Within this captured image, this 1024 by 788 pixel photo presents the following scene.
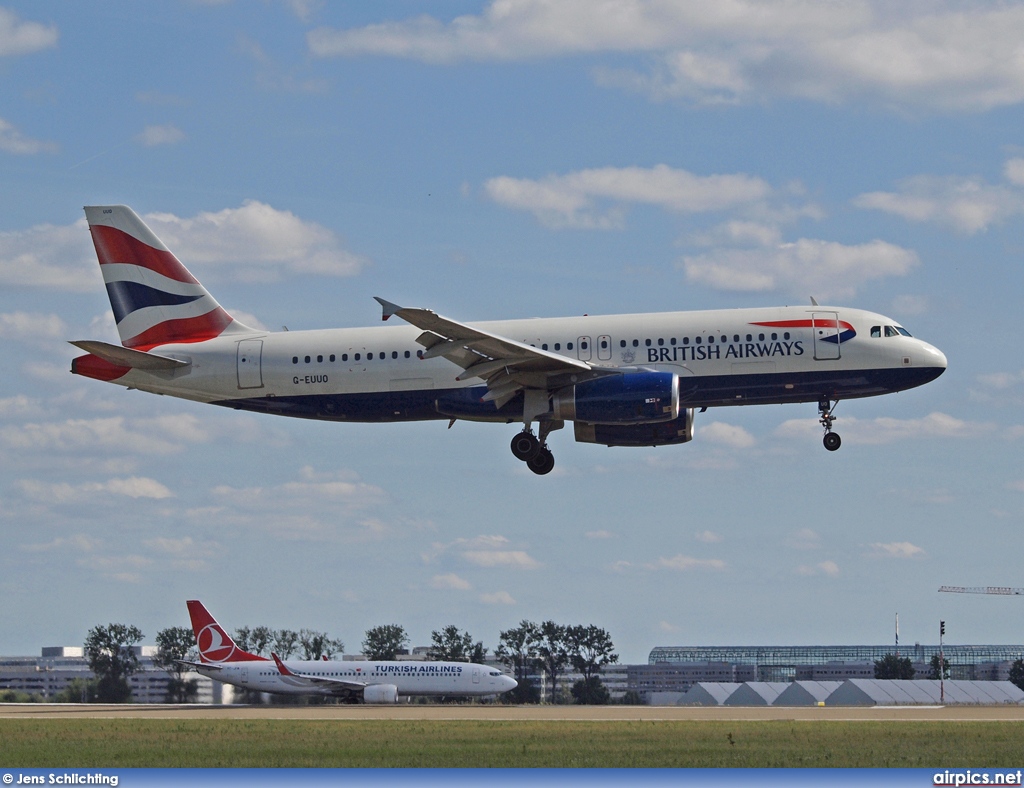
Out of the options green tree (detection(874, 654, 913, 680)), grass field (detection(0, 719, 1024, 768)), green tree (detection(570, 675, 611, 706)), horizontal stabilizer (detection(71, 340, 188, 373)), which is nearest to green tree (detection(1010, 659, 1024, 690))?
green tree (detection(874, 654, 913, 680))

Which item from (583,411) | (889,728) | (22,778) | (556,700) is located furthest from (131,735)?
(556,700)

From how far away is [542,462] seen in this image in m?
→ 51.9

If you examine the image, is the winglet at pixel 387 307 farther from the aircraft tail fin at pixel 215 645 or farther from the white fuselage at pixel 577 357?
the aircraft tail fin at pixel 215 645

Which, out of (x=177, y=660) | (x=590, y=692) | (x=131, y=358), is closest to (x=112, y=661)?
(x=177, y=660)

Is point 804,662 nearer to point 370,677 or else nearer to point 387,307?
point 370,677

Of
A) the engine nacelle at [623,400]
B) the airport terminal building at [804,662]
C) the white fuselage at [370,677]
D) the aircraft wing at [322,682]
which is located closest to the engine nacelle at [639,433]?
the engine nacelle at [623,400]

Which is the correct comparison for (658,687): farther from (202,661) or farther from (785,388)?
(785,388)

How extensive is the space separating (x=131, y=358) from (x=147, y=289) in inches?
213

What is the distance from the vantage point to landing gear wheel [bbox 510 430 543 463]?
168 ft

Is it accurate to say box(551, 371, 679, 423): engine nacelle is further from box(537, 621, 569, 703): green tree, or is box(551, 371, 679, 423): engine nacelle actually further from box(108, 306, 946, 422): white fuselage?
box(537, 621, 569, 703): green tree

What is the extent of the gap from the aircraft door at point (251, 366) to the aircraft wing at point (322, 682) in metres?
46.7

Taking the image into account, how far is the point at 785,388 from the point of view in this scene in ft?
161

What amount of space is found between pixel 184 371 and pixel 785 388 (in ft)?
72.8

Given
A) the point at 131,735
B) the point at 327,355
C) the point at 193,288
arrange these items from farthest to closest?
1. the point at 193,288
2. the point at 327,355
3. the point at 131,735
